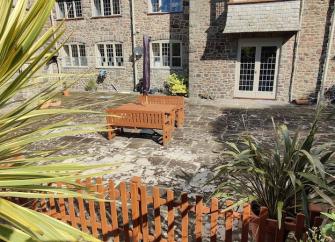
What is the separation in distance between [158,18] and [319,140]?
10806 millimetres

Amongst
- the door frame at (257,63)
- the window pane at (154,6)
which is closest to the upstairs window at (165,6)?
the window pane at (154,6)

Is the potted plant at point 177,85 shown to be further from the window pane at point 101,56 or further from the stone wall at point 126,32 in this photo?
the window pane at point 101,56

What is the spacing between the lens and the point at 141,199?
3.00 meters

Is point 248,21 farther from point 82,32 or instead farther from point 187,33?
point 82,32

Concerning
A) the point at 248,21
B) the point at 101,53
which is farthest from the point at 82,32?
the point at 248,21

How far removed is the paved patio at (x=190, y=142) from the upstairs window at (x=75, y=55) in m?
8.35

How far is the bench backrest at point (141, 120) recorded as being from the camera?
711 cm

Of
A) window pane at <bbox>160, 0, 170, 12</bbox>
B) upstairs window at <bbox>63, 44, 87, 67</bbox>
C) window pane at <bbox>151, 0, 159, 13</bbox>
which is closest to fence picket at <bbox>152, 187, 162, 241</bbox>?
window pane at <bbox>160, 0, 170, 12</bbox>

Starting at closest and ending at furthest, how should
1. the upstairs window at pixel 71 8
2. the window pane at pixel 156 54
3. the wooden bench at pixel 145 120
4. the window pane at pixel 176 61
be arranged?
the wooden bench at pixel 145 120
the window pane at pixel 176 61
the window pane at pixel 156 54
the upstairs window at pixel 71 8

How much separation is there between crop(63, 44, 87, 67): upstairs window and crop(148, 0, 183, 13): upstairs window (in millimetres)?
5288

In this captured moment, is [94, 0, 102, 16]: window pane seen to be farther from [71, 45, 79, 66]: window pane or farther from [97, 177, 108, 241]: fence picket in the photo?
[97, 177, 108, 241]: fence picket

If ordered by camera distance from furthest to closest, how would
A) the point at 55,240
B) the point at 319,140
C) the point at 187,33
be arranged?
1. the point at 187,33
2. the point at 319,140
3. the point at 55,240

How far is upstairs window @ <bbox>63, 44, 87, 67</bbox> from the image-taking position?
684 inches

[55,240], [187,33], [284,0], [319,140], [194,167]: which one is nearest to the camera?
[55,240]
